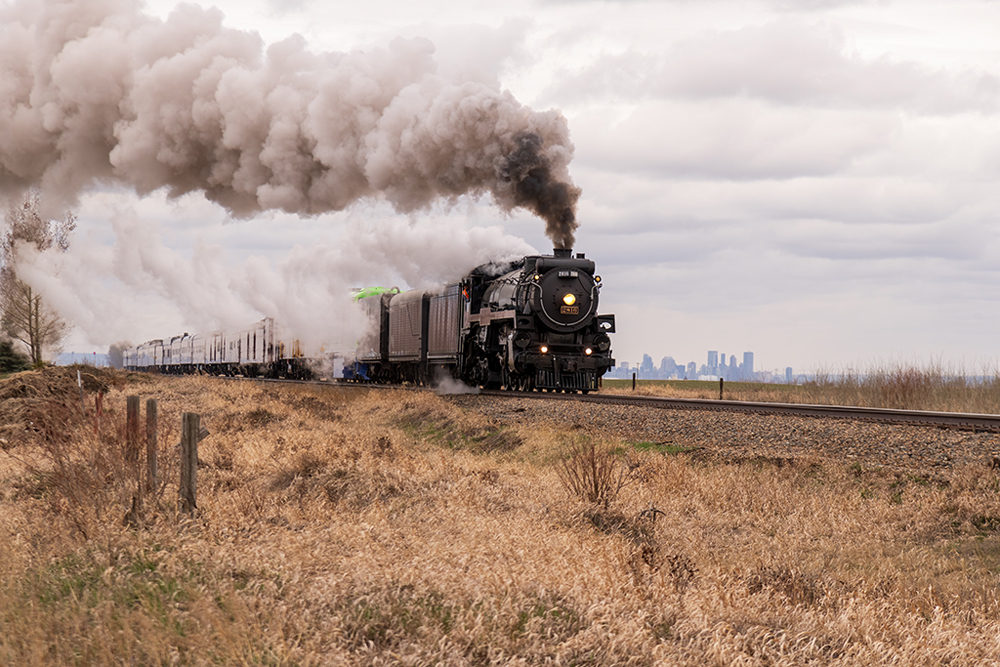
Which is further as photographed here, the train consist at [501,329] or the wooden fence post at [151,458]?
the train consist at [501,329]

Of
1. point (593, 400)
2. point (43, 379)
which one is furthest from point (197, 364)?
point (593, 400)

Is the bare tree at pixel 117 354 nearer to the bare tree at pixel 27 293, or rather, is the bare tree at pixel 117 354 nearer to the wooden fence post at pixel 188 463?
the bare tree at pixel 27 293

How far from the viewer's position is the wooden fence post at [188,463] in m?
7.70

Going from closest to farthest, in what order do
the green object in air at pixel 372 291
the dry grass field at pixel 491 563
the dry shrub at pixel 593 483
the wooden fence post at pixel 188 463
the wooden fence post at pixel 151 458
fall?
the dry grass field at pixel 491 563 → the wooden fence post at pixel 188 463 → the wooden fence post at pixel 151 458 → the dry shrub at pixel 593 483 → the green object in air at pixel 372 291

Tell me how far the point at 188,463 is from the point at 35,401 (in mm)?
11922

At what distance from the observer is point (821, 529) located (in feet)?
29.1

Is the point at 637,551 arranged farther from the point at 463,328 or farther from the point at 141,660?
the point at 463,328

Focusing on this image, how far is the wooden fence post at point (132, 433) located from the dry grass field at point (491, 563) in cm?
10

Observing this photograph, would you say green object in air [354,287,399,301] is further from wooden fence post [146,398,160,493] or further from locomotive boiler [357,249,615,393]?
wooden fence post [146,398,160,493]

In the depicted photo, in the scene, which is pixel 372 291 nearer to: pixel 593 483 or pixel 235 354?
pixel 235 354

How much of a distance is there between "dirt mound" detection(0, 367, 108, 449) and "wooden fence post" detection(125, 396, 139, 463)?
0.64 meters

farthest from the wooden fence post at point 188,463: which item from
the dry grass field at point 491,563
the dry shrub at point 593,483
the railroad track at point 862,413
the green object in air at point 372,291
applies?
the green object in air at point 372,291

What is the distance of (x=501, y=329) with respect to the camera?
75.9 ft

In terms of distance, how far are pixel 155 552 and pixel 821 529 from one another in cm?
613
